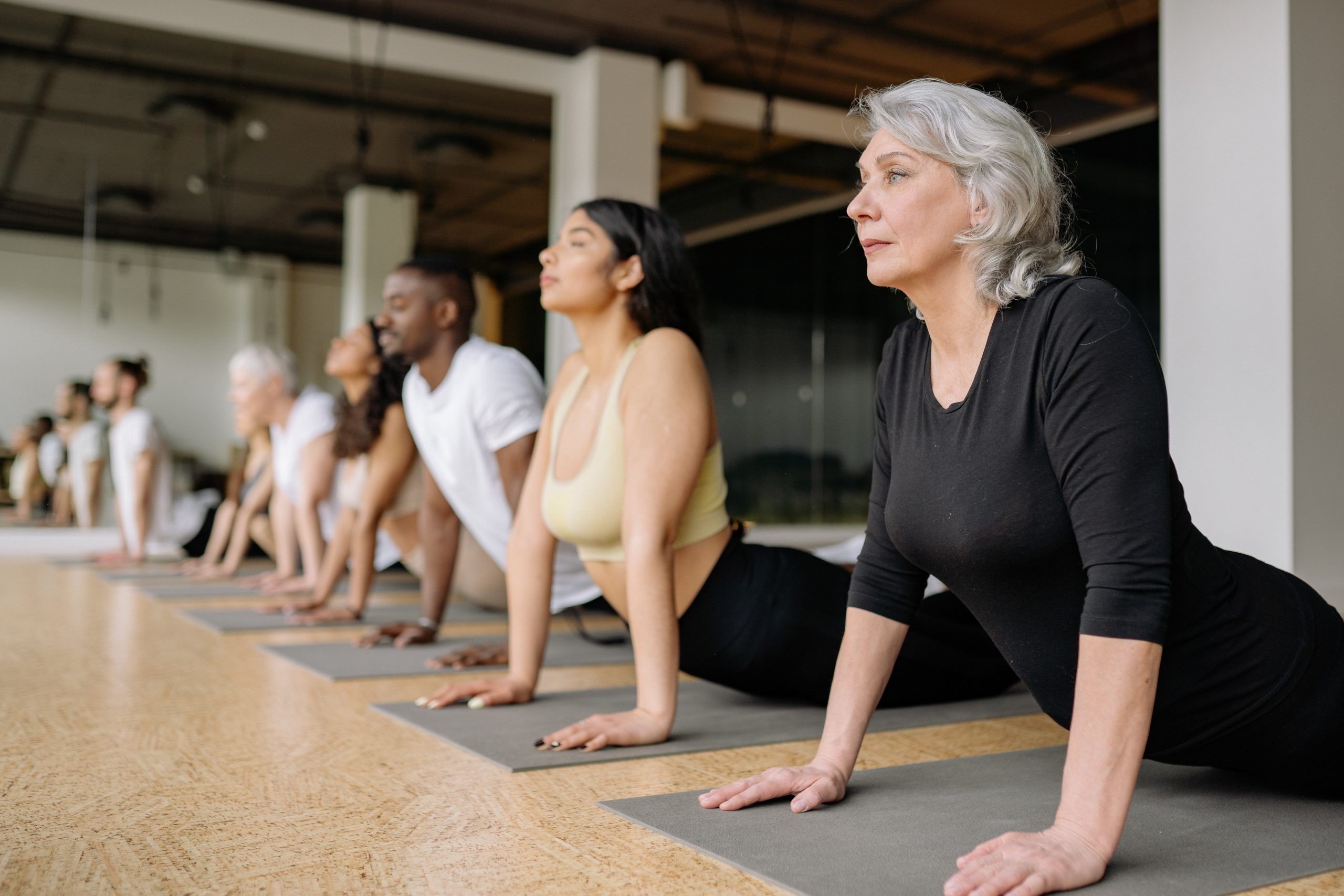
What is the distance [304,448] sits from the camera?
384 centimetres

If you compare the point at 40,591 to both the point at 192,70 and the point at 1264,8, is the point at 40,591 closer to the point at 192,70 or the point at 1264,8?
the point at 192,70

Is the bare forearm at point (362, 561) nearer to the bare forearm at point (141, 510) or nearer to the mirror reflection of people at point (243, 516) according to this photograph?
the mirror reflection of people at point (243, 516)

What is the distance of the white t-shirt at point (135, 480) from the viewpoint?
17.4 ft

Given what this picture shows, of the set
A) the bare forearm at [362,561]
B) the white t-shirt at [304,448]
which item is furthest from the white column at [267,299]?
the bare forearm at [362,561]

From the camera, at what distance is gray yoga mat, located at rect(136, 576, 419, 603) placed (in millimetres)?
4090

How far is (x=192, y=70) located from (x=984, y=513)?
5943 millimetres

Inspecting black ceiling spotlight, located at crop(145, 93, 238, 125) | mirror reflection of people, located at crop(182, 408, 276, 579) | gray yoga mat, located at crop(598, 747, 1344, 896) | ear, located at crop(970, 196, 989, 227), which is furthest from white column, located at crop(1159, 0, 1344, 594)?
black ceiling spotlight, located at crop(145, 93, 238, 125)

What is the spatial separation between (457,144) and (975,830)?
20.8 ft

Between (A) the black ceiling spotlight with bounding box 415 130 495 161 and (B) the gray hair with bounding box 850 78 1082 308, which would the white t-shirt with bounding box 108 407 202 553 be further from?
(B) the gray hair with bounding box 850 78 1082 308

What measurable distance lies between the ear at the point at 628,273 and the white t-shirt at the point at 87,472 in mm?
5417

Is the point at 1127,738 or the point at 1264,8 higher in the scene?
the point at 1264,8

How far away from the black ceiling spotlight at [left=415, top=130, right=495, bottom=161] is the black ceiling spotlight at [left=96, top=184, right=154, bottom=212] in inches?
64.4

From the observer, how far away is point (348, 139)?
23.3ft

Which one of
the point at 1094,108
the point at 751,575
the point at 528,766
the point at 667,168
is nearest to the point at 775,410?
the point at 667,168
